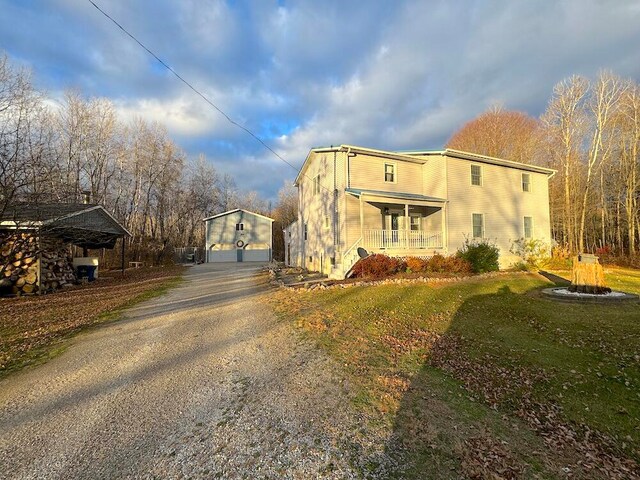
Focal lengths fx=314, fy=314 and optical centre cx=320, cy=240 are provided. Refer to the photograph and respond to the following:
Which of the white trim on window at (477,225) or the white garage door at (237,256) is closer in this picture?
the white trim on window at (477,225)

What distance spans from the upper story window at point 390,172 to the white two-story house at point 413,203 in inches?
2.1

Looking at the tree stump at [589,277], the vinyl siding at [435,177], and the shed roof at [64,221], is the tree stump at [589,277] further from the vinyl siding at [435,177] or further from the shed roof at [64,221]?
the shed roof at [64,221]

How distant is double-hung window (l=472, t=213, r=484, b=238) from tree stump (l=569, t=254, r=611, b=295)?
8.38 metres

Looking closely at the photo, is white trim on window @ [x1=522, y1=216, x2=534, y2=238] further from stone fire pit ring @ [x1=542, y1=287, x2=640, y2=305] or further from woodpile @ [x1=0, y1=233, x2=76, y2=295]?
woodpile @ [x1=0, y1=233, x2=76, y2=295]

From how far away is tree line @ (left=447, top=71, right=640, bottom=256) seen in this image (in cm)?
2401

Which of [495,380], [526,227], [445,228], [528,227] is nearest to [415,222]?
[445,228]

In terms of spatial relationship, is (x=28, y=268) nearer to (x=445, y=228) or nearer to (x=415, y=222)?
(x=415, y=222)

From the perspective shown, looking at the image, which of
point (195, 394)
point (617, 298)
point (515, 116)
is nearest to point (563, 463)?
point (195, 394)

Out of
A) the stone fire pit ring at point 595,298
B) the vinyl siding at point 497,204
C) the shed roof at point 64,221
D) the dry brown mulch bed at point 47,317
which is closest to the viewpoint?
the dry brown mulch bed at point 47,317

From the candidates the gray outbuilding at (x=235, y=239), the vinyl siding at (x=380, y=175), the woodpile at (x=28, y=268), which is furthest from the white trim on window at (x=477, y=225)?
the gray outbuilding at (x=235, y=239)

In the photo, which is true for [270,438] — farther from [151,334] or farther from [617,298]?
[617,298]

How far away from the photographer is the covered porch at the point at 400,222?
14664 millimetres

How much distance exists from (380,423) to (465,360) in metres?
2.52

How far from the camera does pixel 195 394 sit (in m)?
3.82
